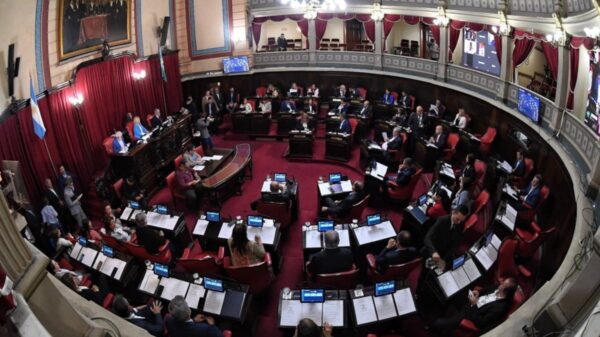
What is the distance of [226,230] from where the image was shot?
7590mm

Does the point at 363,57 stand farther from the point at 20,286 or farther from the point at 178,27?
the point at 20,286

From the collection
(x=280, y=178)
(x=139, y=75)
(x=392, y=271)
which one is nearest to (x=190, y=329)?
(x=392, y=271)

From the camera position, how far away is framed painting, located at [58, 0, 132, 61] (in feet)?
32.0

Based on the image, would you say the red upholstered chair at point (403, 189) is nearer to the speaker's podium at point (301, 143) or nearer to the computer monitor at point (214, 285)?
the speaker's podium at point (301, 143)

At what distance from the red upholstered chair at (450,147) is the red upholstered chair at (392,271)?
5.20m

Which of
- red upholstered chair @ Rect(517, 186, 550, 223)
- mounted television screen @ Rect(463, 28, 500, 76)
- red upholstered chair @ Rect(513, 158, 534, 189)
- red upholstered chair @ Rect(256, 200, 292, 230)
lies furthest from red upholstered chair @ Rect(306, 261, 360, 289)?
mounted television screen @ Rect(463, 28, 500, 76)

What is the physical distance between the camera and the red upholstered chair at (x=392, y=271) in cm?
626

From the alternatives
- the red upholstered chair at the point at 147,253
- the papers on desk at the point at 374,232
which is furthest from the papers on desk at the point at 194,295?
the papers on desk at the point at 374,232

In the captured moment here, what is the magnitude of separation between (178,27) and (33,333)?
45.6 ft

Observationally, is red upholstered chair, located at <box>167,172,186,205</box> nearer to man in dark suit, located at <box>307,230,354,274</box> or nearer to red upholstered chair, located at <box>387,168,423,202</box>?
man in dark suit, located at <box>307,230,354,274</box>

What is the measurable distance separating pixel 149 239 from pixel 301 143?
6.38 meters

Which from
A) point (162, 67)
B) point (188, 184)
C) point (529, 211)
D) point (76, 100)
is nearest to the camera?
point (529, 211)

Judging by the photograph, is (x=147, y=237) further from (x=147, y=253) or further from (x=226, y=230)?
(x=226, y=230)

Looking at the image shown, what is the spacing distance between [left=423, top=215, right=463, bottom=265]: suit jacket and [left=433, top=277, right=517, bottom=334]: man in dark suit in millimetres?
1151
